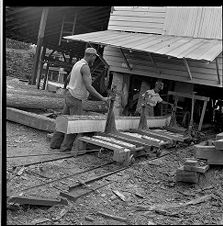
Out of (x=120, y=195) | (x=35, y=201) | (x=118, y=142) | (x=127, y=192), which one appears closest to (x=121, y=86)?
(x=118, y=142)

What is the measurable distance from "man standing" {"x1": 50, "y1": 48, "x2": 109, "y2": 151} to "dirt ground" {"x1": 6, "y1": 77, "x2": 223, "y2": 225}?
24cm

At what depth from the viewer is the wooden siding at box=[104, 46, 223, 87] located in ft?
24.3

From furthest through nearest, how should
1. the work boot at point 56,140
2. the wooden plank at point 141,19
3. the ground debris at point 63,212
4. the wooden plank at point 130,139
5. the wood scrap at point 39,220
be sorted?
the wooden plank at point 141,19
the work boot at point 56,140
the wooden plank at point 130,139
the ground debris at point 63,212
the wood scrap at point 39,220

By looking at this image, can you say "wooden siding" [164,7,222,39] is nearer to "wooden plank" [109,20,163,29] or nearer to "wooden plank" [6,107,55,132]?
"wooden plank" [109,20,163,29]

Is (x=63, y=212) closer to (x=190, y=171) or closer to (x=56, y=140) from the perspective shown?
(x=190, y=171)

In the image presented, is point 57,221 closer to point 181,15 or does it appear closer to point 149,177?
point 149,177

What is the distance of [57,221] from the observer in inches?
92.0

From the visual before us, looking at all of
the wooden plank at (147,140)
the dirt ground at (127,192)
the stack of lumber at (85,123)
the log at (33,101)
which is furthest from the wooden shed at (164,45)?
the dirt ground at (127,192)

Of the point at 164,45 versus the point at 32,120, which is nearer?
the point at 32,120

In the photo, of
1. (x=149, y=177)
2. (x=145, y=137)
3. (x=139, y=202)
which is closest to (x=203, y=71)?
(x=145, y=137)

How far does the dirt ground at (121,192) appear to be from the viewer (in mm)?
2463

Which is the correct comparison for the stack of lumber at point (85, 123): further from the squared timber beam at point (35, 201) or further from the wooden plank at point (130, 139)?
the squared timber beam at point (35, 201)

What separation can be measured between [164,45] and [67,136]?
11.1 feet

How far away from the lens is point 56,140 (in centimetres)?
461
